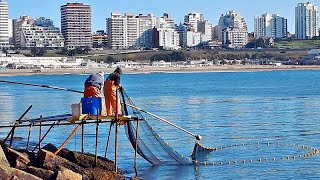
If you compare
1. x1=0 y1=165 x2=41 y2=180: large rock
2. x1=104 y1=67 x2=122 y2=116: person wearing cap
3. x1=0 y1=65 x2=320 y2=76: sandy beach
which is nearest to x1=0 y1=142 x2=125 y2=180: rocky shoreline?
x1=0 y1=165 x2=41 y2=180: large rock

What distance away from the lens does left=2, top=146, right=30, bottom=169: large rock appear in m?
18.9

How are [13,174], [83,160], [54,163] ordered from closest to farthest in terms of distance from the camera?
[13,174]
[54,163]
[83,160]

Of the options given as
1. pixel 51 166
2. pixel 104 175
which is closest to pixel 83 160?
pixel 104 175

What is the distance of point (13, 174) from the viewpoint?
55.4 feet

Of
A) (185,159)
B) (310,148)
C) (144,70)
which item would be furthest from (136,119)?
(144,70)

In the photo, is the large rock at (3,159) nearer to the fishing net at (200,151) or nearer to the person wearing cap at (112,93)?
the person wearing cap at (112,93)

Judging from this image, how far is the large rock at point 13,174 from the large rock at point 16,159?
1.63 meters

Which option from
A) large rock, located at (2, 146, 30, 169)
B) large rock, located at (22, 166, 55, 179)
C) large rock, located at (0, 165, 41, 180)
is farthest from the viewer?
large rock, located at (2, 146, 30, 169)

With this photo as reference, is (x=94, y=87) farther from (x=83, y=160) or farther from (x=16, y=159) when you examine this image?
(x=16, y=159)

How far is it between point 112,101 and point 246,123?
20421mm

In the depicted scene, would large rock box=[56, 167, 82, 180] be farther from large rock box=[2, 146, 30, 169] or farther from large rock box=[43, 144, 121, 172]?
large rock box=[43, 144, 121, 172]

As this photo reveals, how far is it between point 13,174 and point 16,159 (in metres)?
2.31

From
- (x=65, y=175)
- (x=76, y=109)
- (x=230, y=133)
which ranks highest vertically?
(x=76, y=109)

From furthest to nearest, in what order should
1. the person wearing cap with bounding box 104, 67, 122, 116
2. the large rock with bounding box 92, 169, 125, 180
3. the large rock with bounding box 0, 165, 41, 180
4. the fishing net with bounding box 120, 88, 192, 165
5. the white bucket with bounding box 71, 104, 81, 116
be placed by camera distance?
the fishing net with bounding box 120, 88, 192, 165, the person wearing cap with bounding box 104, 67, 122, 116, the white bucket with bounding box 71, 104, 81, 116, the large rock with bounding box 92, 169, 125, 180, the large rock with bounding box 0, 165, 41, 180
